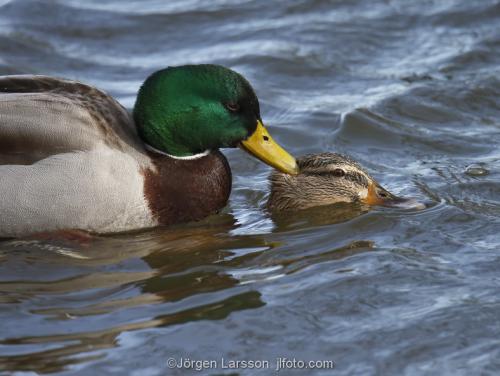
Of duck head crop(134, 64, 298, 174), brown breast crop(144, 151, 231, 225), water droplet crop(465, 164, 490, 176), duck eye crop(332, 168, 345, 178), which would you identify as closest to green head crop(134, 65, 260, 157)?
duck head crop(134, 64, 298, 174)

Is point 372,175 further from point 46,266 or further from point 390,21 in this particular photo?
point 390,21

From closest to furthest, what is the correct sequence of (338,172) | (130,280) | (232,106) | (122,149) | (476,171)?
1. (130,280)
2. (122,149)
3. (232,106)
4. (338,172)
5. (476,171)

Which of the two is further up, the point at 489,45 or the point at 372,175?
the point at 489,45

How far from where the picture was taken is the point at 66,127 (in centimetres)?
644

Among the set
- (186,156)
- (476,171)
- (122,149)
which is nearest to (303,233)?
(186,156)

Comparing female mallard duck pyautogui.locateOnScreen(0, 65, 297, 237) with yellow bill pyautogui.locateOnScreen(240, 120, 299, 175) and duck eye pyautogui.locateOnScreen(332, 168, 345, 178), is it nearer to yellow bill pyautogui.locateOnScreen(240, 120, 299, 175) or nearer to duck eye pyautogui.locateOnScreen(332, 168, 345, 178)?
yellow bill pyautogui.locateOnScreen(240, 120, 299, 175)

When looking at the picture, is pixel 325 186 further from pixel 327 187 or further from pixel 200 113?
pixel 200 113

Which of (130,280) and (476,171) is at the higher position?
(476,171)

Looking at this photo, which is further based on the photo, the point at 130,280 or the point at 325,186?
the point at 325,186

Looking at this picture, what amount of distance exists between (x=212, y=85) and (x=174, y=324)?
1.96 m

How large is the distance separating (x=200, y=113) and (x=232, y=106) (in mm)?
211

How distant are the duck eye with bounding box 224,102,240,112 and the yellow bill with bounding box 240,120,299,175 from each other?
0.19 meters

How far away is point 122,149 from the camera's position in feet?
21.7

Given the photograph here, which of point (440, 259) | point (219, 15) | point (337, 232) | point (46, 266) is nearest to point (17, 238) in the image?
point (46, 266)
